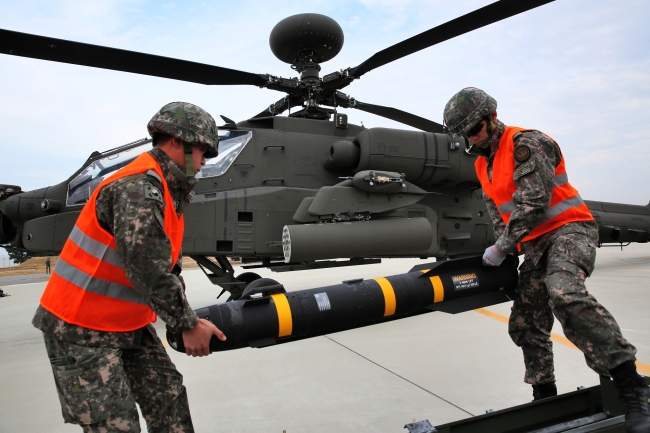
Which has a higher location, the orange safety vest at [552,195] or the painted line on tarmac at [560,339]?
the orange safety vest at [552,195]

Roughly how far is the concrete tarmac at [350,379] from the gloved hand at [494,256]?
1054 millimetres

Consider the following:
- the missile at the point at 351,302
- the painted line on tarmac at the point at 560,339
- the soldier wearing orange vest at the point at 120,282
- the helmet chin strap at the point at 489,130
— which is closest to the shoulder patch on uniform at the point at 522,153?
the helmet chin strap at the point at 489,130

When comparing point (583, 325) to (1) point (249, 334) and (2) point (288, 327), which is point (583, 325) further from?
(1) point (249, 334)

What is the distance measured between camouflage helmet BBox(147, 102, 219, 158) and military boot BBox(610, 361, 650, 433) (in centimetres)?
237

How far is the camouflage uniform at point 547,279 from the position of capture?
2.21 m

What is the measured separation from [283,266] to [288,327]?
3407 mm

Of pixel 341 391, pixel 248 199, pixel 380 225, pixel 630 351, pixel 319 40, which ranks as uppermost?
pixel 319 40

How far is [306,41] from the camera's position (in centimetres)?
651

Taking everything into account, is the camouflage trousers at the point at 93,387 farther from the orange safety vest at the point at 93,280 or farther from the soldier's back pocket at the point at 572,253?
the soldier's back pocket at the point at 572,253

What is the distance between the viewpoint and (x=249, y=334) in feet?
7.91

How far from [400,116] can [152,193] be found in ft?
20.2

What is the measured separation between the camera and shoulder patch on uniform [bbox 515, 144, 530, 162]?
2.52m

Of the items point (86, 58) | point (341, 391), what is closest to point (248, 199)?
point (86, 58)

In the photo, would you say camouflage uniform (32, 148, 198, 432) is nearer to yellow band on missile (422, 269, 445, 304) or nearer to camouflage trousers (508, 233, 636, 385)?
yellow band on missile (422, 269, 445, 304)
